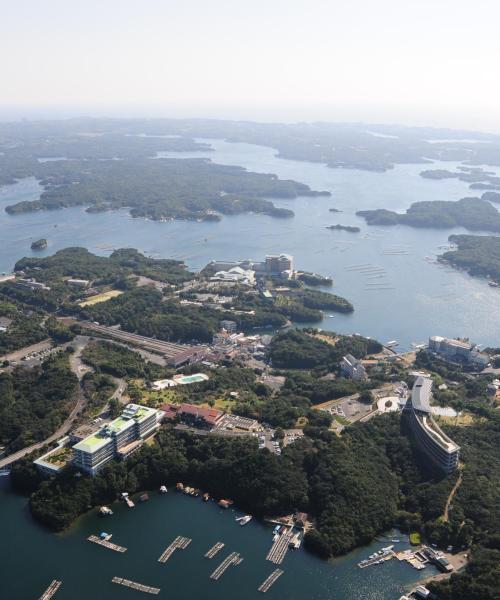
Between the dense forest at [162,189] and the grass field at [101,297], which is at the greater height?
the dense forest at [162,189]

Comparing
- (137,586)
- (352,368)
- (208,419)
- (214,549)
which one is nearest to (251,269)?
(352,368)

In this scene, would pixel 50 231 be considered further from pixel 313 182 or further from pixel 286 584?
pixel 286 584

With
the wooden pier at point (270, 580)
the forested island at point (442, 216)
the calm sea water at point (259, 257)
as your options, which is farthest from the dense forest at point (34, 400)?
the forested island at point (442, 216)

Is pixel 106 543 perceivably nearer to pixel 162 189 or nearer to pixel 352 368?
pixel 352 368

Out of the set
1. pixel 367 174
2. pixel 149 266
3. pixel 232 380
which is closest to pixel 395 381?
pixel 232 380

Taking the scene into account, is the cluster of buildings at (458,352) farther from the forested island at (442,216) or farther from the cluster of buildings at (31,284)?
the forested island at (442,216)

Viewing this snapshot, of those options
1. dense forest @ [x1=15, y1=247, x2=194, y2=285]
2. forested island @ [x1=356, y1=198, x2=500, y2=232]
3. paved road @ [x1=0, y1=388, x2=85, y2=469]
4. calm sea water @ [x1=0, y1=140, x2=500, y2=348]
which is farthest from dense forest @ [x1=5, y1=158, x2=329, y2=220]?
paved road @ [x1=0, y1=388, x2=85, y2=469]

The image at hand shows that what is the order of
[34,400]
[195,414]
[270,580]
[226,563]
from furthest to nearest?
[34,400] → [195,414] → [226,563] → [270,580]
